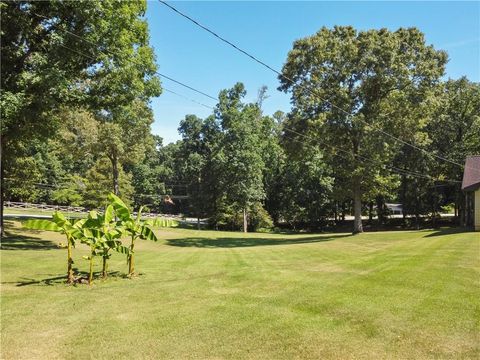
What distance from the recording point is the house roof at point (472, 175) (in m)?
30.6

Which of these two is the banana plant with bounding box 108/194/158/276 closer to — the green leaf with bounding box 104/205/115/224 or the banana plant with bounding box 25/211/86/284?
the green leaf with bounding box 104/205/115/224

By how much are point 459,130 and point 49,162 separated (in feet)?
181

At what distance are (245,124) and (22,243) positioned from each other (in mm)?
34805

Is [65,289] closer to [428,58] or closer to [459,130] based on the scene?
[428,58]

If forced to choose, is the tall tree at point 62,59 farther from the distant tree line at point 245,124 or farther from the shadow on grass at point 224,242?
the shadow on grass at point 224,242

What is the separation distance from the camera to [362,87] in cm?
3350

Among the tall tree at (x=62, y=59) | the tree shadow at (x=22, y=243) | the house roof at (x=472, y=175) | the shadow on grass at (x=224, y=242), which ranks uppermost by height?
the tall tree at (x=62, y=59)

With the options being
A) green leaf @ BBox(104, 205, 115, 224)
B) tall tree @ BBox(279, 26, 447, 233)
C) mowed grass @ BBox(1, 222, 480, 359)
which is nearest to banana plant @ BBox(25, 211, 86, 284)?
green leaf @ BBox(104, 205, 115, 224)

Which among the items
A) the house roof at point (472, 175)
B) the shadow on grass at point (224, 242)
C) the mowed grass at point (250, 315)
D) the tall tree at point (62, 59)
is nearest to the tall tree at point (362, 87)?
the house roof at point (472, 175)

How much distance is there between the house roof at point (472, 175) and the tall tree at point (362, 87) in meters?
5.19

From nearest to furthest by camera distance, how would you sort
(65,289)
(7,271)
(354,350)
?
(354,350) < (65,289) < (7,271)

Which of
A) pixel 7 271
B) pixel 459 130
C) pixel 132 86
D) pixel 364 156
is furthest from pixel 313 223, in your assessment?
pixel 7 271

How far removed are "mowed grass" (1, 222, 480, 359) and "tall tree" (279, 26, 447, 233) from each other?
2193cm

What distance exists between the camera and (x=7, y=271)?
39.3 feet
